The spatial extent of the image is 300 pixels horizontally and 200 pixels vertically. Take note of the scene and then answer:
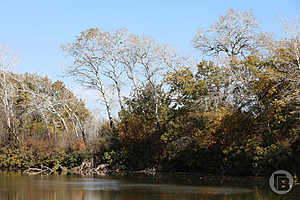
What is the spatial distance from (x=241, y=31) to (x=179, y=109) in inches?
317

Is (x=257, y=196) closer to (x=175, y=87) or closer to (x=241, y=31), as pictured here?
(x=175, y=87)

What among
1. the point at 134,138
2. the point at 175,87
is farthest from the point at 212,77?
the point at 134,138

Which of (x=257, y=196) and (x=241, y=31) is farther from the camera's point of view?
(x=241, y=31)

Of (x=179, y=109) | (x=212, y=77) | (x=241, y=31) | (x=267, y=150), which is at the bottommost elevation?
(x=267, y=150)

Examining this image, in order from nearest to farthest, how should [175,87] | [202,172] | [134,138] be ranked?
[202,172] → [175,87] → [134,138]

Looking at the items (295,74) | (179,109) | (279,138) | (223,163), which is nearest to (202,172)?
(223,163)

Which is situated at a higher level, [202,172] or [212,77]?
[212,77]

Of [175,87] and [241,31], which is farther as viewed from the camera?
[241,31]

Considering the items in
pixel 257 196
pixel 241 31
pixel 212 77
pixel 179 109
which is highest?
pixel 241 31

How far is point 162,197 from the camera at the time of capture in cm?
1580

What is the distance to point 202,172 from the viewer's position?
1074 inches

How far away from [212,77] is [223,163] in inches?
216

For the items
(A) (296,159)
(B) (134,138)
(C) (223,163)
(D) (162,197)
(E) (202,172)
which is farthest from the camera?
(B) (134,138)

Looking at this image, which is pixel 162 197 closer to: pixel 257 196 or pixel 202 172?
pixel 257 196
